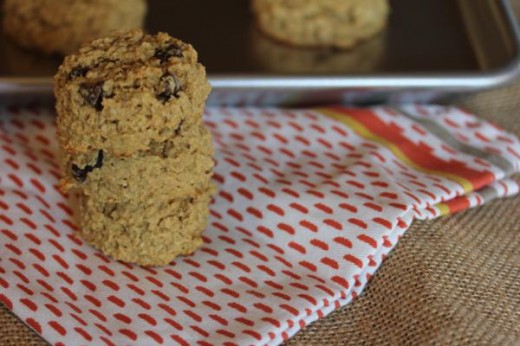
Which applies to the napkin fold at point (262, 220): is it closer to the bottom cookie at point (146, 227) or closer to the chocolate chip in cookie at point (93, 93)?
the bottom cookie at point (146, 227)

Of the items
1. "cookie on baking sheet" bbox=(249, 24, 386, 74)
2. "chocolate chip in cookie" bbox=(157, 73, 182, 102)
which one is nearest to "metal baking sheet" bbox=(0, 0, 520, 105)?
"cookie on baking sheet" bbox=(249, 24, 386, 74)

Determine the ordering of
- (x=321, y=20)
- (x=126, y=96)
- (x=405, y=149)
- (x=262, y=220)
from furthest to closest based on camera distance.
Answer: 1. (x=321, y=20)
2. (x=405, y=149)
3. (x=262, y=220)
4. (x=126, y=96)

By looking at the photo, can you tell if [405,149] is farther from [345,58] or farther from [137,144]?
[137,144]

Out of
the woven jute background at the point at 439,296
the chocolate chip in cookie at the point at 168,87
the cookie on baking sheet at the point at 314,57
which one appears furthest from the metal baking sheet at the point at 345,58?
the chocolate chip in cookie at the point at 168,87

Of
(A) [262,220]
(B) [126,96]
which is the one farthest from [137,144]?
(A) [262,220]

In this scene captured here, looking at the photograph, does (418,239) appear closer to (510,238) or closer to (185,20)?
(510,238)
